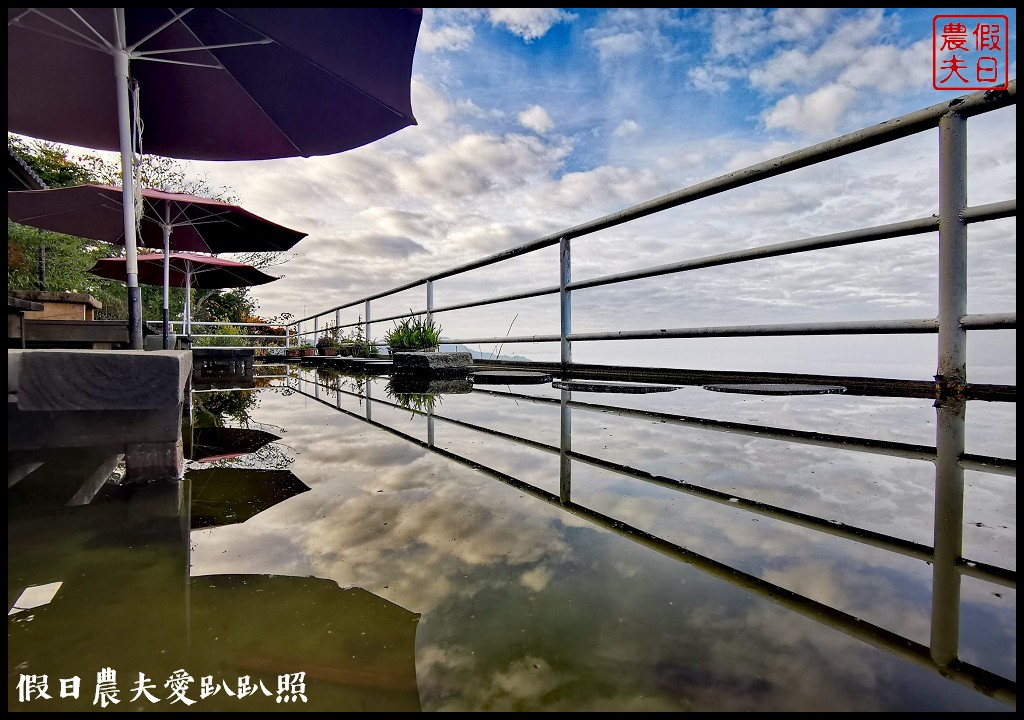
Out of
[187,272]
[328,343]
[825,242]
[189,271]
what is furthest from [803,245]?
[328,343]

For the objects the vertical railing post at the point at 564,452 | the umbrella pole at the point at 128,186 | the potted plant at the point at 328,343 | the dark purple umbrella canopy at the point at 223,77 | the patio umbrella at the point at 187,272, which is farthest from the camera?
the potted plant at the point at 328,343

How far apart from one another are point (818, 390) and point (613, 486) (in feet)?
5.95

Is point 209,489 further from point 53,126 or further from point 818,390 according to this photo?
point 53,126

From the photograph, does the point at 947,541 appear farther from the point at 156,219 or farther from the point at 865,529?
the point at 156,219

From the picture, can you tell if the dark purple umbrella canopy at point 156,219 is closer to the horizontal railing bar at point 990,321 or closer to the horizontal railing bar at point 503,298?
the horizontal railing bar at point 503,298

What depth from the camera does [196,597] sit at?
27.4 inches

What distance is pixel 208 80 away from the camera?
3.15 metres

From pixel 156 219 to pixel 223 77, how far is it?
9.84 ft

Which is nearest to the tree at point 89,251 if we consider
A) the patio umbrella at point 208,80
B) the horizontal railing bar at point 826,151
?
the patio umbrella at point 208,80

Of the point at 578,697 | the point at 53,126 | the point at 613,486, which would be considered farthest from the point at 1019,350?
the point at 53,126

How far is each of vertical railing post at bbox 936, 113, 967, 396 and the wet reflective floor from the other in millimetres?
544

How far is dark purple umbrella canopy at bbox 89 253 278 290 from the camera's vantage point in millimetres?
6602

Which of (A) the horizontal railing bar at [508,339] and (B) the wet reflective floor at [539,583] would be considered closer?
(B) the wet reflective floor at [539,583]

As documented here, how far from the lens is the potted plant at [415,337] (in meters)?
4.91
